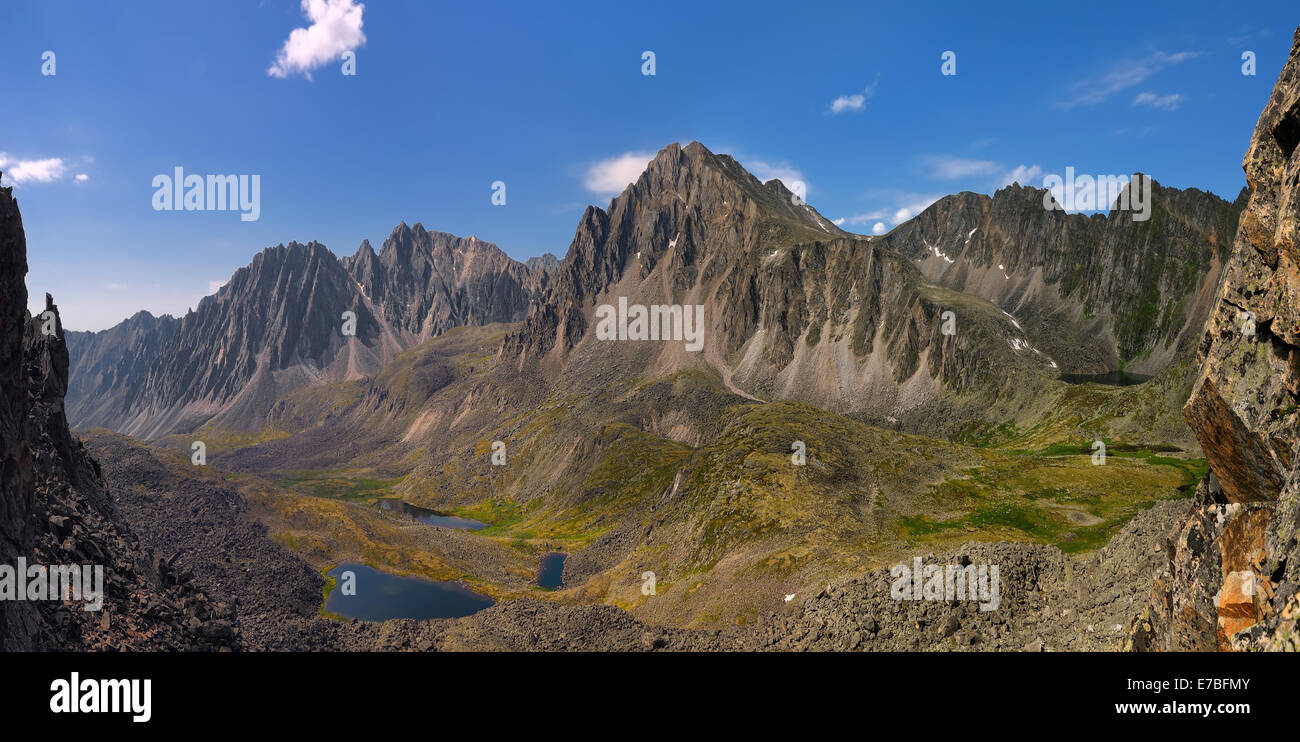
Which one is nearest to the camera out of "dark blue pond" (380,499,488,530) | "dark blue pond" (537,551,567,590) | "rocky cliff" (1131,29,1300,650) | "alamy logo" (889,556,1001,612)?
"rocky cliff" (1131,29,1300,650)

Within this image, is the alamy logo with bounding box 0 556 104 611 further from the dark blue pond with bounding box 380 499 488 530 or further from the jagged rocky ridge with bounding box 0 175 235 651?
the dark blue pond with bounding box 380 499 488 530

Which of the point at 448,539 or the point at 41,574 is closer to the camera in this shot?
the point at 41,574

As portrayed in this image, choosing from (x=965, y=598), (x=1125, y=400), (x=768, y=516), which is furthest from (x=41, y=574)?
(x=1125, y=400)

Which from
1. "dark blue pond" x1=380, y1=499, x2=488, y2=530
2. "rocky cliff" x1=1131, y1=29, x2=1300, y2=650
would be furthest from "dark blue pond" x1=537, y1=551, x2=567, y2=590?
"rocky cliff" x1=1131, y1=29, x2=1300, y2=650
